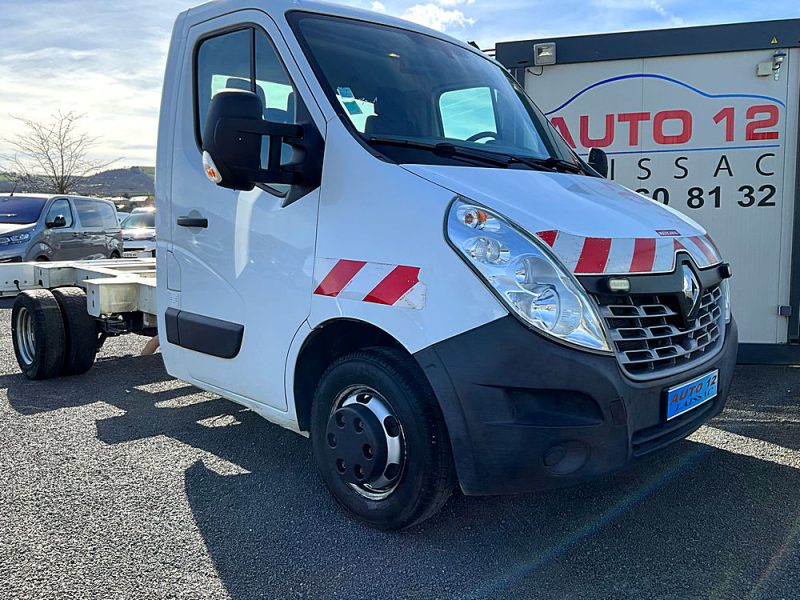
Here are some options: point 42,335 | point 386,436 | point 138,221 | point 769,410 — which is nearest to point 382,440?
point 386,436

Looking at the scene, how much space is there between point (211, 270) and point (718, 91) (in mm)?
4157

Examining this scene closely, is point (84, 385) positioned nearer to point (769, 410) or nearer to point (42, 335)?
point (42, 335)

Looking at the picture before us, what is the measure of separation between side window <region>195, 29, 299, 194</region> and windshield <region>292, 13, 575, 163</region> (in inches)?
7.2

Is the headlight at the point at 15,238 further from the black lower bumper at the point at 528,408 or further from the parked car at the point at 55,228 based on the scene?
the black lower bumper at the point at 528,408

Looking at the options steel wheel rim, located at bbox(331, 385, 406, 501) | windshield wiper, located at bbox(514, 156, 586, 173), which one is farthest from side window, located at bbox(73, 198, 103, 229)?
steel wheel rim, located at bbox(331, 385, 406, 501)

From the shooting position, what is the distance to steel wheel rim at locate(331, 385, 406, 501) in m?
2.82

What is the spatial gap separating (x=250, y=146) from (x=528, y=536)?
1960 millimetres

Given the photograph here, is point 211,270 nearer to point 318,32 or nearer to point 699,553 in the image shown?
point 318,32

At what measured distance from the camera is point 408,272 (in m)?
2.68

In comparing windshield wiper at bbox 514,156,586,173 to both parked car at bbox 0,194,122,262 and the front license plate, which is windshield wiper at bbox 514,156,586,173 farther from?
parked car at bbox 0,194,122,262

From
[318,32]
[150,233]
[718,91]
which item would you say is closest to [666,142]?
[718,91]

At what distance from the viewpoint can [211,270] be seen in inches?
142

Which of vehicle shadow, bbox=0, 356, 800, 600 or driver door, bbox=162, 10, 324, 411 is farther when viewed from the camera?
driver door, bbox=162, 10, 324, 411

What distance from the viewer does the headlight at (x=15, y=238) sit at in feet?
35.0
